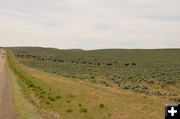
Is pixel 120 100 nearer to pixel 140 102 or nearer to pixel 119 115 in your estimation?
pixel 140 102

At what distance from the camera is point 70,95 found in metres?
20.8

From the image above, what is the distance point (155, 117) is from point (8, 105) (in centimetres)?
862

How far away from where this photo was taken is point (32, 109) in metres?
15.4

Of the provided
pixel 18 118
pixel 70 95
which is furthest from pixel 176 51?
pixel 18 118

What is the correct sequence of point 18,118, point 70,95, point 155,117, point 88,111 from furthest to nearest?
1. point 70,95
2. point 88,111
3. point 155,117
4. point 18,118

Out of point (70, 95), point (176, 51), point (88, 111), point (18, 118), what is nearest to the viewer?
point (18, 118)

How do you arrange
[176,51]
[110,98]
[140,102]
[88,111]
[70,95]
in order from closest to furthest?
[88,111] < [140,102] < [110,98] < [70,95] < [176,51]

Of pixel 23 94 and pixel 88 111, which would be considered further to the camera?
pixel 23 94

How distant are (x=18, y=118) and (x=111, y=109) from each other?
222 inches

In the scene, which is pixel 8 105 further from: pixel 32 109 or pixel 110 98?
pixel 110 98

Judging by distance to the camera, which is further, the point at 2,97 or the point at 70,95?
the point at 70,95

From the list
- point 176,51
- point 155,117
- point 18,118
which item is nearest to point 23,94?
point 18,118

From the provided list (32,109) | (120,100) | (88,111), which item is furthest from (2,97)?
(120,100)

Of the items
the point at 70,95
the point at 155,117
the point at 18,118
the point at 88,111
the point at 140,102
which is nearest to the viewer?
the point at 18,118
